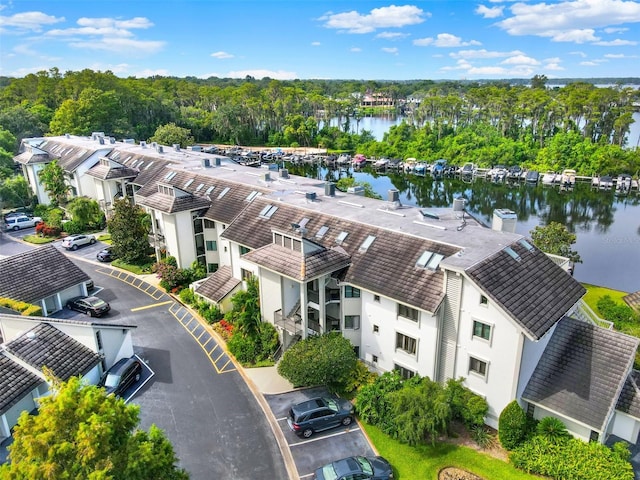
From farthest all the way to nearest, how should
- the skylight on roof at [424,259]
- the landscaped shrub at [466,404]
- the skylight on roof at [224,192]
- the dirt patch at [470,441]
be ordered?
the skylight on roof at [224,192] < the skylight on roof at [424,259] < the landscaped shrub at [466,404] < the dirt patch at [470,441]

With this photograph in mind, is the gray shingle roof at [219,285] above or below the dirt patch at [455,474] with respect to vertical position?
above

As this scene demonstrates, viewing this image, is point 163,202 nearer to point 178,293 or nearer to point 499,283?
point 178,293

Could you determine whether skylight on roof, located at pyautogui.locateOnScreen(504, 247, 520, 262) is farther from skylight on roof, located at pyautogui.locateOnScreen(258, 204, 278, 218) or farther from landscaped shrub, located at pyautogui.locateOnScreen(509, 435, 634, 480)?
skylight on roof, located at pyautogui.locateOnScreen(258, 204, 278, 218)

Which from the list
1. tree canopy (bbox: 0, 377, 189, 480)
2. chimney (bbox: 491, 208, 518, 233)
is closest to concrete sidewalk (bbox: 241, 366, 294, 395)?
tree canopy (bbox: 0, 377, 189, 480)

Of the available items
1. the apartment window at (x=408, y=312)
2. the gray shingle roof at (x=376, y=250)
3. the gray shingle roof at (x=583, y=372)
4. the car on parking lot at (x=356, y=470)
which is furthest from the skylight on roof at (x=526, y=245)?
the car on parking lot at (x=356, y=470)

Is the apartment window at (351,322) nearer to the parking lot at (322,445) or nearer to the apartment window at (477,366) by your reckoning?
the parking lot at (322,445)

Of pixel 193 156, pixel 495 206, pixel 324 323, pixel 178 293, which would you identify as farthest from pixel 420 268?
pixel 495 206
